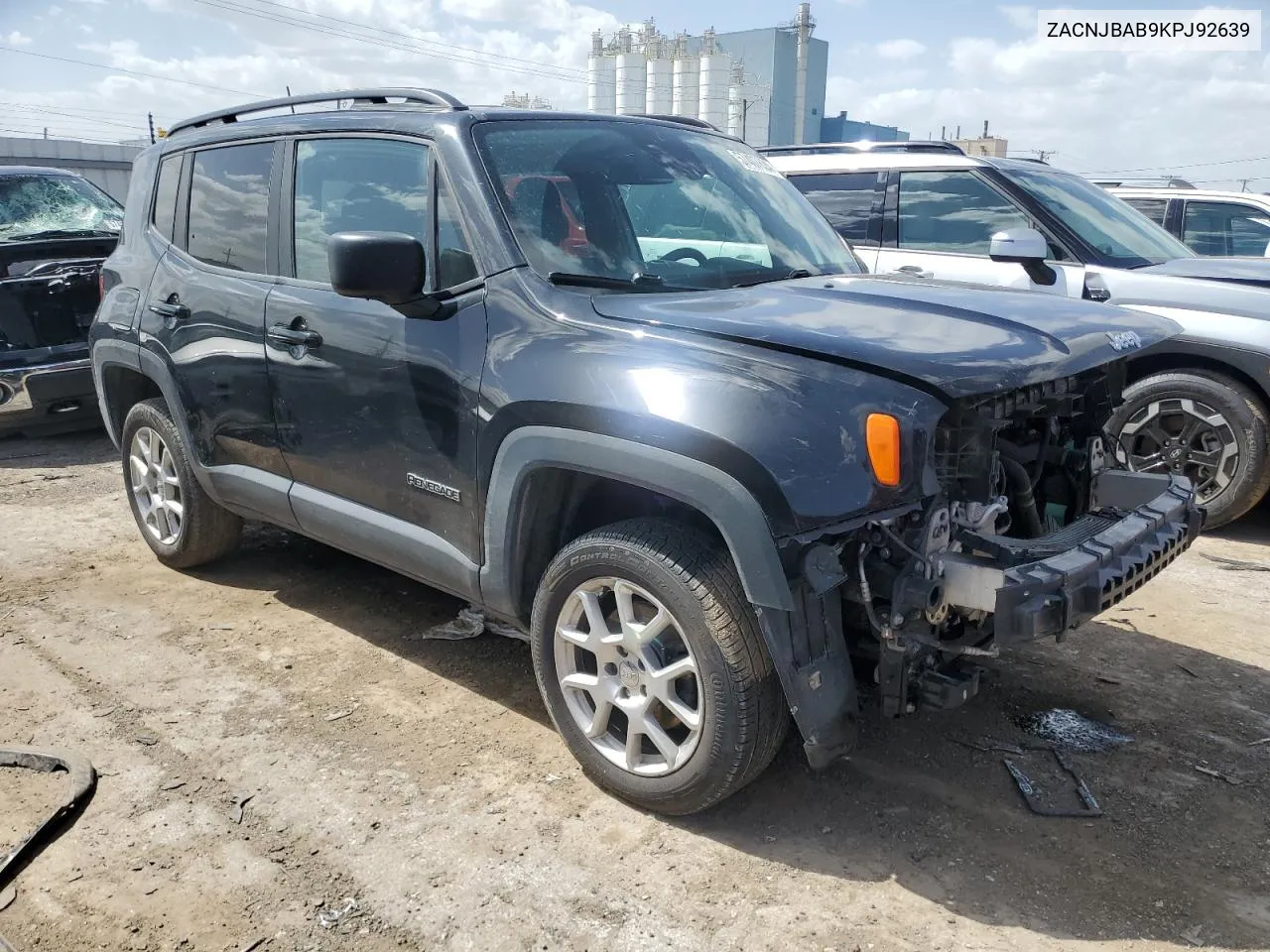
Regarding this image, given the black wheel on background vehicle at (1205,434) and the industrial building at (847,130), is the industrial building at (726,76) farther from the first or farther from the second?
the black wheel on background vehicle at (1205,434)

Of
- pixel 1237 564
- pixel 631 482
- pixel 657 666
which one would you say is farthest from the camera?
pixel 1237 564

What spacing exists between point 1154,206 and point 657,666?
7.73 metres

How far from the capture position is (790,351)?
2645 millimetres

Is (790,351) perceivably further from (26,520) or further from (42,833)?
(26,520)

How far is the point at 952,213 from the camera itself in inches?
257

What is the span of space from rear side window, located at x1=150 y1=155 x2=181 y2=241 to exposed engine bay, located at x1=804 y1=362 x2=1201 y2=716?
349 cm

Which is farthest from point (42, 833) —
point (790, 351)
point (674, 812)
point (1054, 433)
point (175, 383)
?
point (1054, 433)

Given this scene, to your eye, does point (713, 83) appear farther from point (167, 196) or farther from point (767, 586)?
point (767, 586)

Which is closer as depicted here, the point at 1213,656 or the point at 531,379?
the point at 531,379

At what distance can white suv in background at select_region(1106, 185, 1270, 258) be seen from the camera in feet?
27.6

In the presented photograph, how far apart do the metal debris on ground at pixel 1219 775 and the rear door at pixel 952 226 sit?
11.2 ft

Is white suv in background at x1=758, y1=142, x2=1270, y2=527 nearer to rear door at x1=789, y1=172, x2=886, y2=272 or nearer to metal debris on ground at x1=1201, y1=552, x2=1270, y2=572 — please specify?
rear door at x1=789, y1=172, x2=886, y2=272

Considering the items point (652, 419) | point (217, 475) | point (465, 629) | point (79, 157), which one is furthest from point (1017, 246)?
point (79, 157)

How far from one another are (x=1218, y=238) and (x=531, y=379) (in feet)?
25.8
